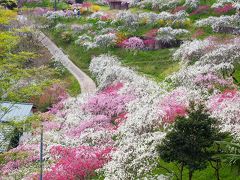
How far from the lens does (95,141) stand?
3822 cm

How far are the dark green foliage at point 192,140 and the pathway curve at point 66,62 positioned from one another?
1321 inches

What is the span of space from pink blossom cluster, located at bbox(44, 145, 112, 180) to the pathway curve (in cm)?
2312

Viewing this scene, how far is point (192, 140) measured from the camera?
978 inches

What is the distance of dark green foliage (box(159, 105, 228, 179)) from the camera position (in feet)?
81.7

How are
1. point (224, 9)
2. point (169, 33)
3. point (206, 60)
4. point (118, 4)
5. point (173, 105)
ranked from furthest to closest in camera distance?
point (118, 4)
point (224, 9)
point (169, 33)
point (206, 60)
point (173, 105)

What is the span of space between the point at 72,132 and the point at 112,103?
6533 mm

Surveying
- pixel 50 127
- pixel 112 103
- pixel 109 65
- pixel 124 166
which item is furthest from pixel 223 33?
pixel 124 166

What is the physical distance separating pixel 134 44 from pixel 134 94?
22.2 meters

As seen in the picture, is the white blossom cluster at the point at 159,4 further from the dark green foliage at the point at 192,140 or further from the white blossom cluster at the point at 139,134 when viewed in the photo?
the dark green foliage at the point at 192,140

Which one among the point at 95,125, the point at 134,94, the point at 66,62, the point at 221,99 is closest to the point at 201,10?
the point at 66,62

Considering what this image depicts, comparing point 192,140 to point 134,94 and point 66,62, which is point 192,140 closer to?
point 134,94

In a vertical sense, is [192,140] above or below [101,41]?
above

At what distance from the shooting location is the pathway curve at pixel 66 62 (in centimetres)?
6143

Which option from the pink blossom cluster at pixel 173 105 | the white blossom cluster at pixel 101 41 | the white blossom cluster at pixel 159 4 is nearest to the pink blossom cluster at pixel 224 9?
the white blossom cluster at pixel 159 4
